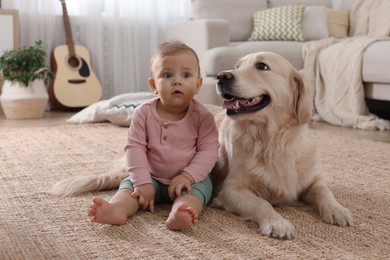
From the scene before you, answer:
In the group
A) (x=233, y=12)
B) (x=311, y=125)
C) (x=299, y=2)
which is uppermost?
(x=299, y=2)

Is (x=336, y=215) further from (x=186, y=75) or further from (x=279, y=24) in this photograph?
(x=279, y=24)

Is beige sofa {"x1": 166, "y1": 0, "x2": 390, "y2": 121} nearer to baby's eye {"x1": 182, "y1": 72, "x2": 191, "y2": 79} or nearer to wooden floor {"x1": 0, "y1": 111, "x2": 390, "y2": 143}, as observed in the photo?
wooden floor {"x1": 0, "y1": 111, "x2": 390, "y2": 143}

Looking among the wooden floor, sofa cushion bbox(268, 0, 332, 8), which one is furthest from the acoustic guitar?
sofa cushion bbox(268, 0, 332, 8)

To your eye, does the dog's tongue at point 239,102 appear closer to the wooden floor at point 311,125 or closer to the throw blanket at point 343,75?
the wooden floor at point 311,125

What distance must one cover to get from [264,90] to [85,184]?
0.66m

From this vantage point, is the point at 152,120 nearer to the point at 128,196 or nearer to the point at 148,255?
the point at 128,196

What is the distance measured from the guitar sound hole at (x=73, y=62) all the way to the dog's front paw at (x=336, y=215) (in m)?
3.54

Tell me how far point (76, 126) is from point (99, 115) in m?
0.21

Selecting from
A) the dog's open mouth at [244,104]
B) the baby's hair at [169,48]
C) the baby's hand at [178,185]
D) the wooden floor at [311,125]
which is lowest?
the wooden floor at [311,125]

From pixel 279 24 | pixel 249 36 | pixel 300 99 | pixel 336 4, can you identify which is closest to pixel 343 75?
Result: pixel 279 24

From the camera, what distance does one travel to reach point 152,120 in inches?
63.1

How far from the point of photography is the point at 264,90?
1550 mm

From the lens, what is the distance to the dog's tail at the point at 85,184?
1.72 meters

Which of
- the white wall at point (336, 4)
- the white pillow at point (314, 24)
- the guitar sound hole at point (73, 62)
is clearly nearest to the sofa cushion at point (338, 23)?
the white pillow at point (314, 24)
